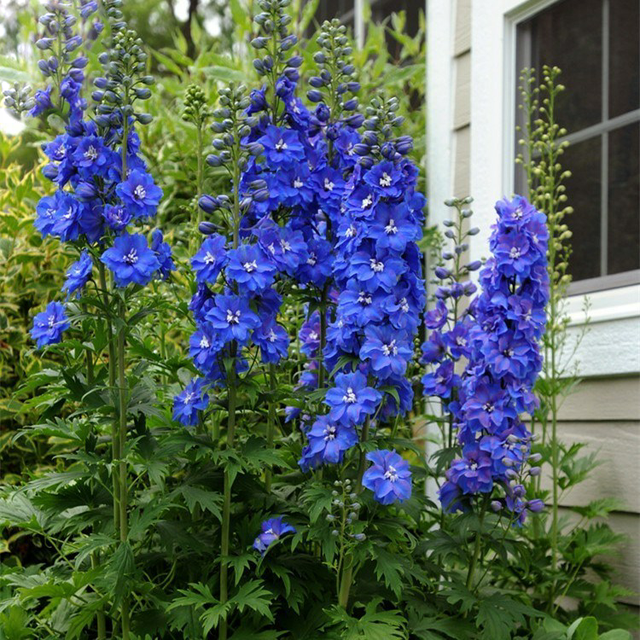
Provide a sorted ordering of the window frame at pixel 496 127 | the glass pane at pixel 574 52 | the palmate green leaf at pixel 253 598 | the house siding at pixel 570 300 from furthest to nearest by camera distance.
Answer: the glass pane at pixel 574 52
the window frame at pixel 496 127
the house siding at pixel 570 300
the palmate green leaf at pixel 253 598

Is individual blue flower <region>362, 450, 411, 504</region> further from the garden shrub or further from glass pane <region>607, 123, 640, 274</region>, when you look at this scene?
glass pane <region>607, 123, 640, 274</region>

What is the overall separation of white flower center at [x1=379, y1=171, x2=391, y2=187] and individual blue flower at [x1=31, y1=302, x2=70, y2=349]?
82cm

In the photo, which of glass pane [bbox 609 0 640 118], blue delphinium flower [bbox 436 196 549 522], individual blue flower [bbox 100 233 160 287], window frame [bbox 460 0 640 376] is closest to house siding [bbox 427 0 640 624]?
window frame [bbox 460 0 640 376]

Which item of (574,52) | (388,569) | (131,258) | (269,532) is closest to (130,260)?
(131,258)

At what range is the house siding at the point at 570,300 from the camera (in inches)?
109

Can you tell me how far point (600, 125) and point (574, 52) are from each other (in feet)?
1.02

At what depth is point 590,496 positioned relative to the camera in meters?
2.94

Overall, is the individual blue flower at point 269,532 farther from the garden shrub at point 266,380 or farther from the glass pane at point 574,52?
the glass pane at point 574,52

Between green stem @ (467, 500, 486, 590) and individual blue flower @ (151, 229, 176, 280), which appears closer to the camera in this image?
individual blue flower @ (151, 229, 176, 280)

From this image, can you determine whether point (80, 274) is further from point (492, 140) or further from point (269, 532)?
point (492, 140)

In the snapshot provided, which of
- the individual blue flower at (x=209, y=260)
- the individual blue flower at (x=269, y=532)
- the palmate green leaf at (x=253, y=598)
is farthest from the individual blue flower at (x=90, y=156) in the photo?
the palmate green leaf at (x=253, y=598)

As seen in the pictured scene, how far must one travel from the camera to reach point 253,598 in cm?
193

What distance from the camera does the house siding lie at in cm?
276

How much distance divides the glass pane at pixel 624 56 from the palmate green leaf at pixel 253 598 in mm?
1973
